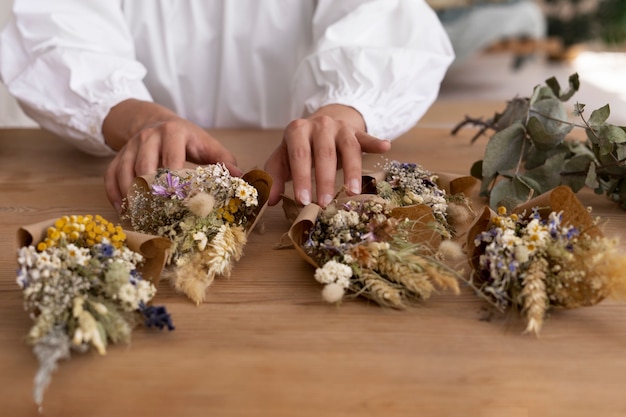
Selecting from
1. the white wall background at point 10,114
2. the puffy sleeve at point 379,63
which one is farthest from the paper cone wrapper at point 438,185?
the white wall background at point 10,114

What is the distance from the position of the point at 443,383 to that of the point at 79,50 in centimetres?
99

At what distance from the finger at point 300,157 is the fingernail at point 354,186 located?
0.18 ft

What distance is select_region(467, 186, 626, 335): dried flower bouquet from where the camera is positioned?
0.66 metres

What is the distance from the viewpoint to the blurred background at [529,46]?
5.29m

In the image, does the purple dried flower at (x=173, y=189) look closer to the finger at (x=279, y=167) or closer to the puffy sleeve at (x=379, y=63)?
the finger at (x=279, y=167)

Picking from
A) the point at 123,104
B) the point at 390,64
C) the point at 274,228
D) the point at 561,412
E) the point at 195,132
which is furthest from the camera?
the point at 390,64

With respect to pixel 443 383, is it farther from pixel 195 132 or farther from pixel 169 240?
pixel 195 132

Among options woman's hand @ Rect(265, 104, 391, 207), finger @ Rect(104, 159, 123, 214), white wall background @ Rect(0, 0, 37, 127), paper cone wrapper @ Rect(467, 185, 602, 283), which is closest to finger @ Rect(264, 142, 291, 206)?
woman's hand @ Rect(265, 104, 391, 207)

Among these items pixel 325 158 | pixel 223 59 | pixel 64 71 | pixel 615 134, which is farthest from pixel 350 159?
pixel 223 59

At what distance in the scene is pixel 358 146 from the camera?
98 centimetres

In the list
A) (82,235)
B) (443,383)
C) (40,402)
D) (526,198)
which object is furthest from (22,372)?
(526,198)

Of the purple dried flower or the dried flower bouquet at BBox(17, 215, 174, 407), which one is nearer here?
the dried flower bouquet at BBox(17, 215, 174, 407)

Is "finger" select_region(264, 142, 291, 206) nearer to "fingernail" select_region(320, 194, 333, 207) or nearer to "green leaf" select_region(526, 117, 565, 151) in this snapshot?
"fingernail" select_region(320, 194, 333, 207)

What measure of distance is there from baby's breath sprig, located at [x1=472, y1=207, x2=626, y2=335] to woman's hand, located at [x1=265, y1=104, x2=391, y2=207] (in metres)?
0.23
